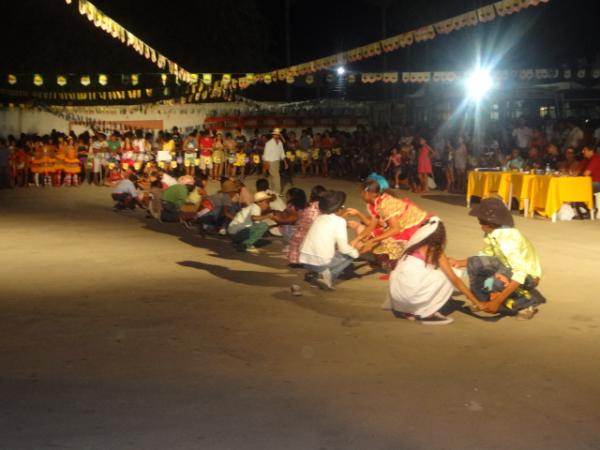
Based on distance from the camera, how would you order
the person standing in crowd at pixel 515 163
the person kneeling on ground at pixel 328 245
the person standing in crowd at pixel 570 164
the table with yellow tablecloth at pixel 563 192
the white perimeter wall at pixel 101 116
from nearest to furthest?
the person kneeling on ground at pixel 328 245 < the table with yellow tablecloth at pixel 563 192 < the person standing in crowd at pixel 570 164 < the person standing in crowd at pixel 515 163 < the white perimeter wall at pixel 101 116

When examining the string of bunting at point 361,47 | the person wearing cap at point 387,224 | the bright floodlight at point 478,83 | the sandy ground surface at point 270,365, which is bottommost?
the sandy ground surface at point 270,365

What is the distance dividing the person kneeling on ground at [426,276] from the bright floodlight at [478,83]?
66.3 ft

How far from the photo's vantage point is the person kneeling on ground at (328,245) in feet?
32.4

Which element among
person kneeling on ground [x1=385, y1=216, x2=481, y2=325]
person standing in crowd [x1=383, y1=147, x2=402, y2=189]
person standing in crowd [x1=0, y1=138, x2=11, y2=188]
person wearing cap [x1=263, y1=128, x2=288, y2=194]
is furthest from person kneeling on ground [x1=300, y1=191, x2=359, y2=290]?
person standing in crowd [x1=0, y1=138, x2=11, y2=188]

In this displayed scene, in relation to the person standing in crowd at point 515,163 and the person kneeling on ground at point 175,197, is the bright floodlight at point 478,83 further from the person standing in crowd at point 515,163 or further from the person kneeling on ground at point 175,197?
the person kneeling on ground at point 175,197

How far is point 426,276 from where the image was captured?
805 cm

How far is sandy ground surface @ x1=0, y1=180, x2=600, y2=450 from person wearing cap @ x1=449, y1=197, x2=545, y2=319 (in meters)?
0.22

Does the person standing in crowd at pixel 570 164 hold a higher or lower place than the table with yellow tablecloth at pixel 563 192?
higher

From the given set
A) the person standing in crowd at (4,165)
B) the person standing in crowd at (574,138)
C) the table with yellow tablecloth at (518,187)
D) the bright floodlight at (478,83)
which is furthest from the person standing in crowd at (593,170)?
the person standing in crowd at (4,165)

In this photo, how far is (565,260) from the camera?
11898mm

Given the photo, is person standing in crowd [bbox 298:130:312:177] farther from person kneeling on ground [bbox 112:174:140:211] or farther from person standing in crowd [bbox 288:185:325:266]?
person standing in crowd [bbox 288:185:325:266]

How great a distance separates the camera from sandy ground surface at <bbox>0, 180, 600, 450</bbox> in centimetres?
529

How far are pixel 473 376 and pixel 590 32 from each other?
31.8 metres

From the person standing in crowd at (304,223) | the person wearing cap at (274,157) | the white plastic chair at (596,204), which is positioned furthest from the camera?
the person wearing cap at (274,157)
